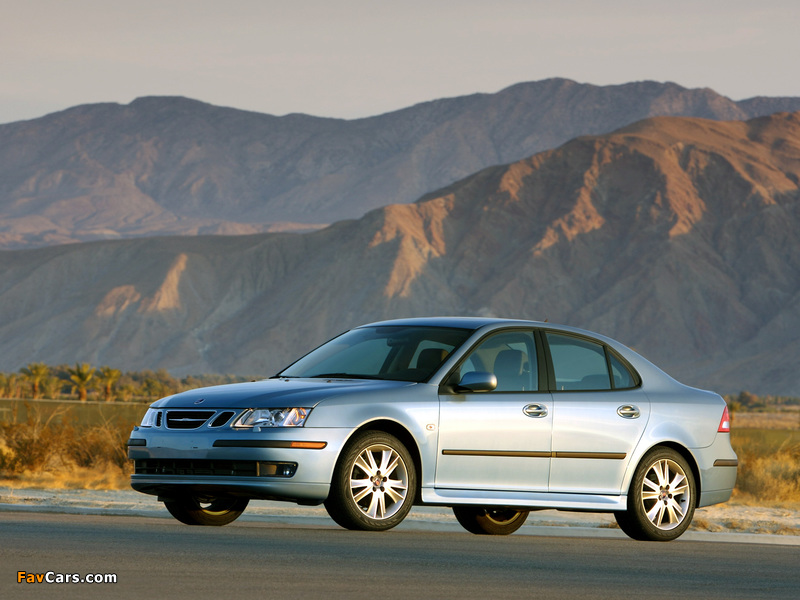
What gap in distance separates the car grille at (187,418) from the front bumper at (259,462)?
84 millimetres

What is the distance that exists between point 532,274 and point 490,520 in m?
93.6

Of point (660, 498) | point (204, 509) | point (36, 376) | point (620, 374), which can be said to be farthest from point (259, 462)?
point (36, 376)

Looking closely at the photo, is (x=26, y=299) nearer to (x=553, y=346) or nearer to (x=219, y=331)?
(x=219, y=331)

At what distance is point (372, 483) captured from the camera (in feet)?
33.6

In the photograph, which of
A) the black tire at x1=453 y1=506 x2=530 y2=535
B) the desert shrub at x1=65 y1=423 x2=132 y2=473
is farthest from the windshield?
the desert shrub at x1=65 y1=423 x2=132 y2=473

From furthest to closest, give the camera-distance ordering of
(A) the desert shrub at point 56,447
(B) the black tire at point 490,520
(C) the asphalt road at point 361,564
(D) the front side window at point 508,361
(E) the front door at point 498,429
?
(A) the desert shrub at point 56,447 → (B) the black tire at point 490,520 → (D) the front side window at point 508,361 → (E) the front door at point 498,429 → (C) the asphalt road at point 361,564

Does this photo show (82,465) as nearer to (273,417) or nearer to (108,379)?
(273,417)

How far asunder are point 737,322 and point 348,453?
312 ft

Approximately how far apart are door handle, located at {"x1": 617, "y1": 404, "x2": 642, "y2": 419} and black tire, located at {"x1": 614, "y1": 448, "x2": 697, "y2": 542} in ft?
1.15

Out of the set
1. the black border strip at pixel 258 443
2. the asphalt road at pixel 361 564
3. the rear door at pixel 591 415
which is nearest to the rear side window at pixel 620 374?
the rear door at pixel 591 415

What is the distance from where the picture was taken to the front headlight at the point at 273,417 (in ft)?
32.9

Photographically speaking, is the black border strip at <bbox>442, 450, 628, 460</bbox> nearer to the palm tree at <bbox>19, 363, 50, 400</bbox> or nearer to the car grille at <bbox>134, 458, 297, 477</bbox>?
the car grille at <bbox>134, 458, 297, 477</bbox>

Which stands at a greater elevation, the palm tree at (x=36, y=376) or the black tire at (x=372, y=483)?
the palm tree at (x=36, y=376)

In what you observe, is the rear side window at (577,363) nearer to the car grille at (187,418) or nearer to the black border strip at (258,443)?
the black border strip at (258,443)
